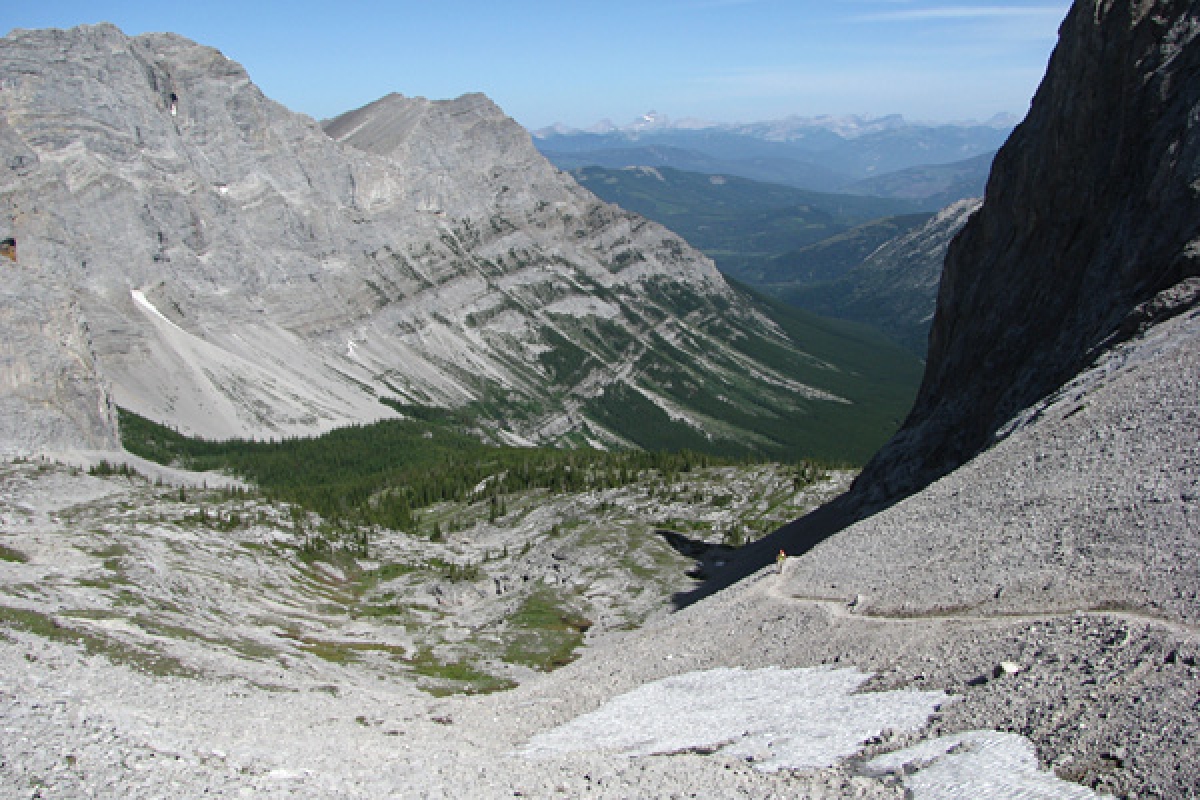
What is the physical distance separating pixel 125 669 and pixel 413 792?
20.3 m

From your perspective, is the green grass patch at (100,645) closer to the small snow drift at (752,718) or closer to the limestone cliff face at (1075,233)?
the small snow drift at (752,718)

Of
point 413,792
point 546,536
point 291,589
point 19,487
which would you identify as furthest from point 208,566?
point 413,792

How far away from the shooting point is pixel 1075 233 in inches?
2699

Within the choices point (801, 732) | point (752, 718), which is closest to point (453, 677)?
point (752, 718)

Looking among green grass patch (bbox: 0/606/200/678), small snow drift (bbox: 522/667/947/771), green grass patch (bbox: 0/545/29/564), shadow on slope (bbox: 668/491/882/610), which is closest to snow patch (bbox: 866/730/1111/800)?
small snow drift (bbox: 522/667/947/771)

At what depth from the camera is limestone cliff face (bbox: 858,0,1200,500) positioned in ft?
192

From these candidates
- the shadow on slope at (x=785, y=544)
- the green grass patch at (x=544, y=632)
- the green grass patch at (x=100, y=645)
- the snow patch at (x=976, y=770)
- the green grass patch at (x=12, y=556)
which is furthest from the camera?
the shadow on slope at (x=785, y=544)

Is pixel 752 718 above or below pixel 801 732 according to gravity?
below

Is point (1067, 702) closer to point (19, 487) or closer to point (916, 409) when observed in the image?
point (916, 409)

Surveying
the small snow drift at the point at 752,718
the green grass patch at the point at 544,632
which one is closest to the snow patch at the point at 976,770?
the small snow drift at the point at 752,718

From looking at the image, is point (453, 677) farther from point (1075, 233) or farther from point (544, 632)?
point (1075, 233)

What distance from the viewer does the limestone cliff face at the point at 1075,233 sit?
192 ft

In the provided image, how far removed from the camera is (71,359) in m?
150

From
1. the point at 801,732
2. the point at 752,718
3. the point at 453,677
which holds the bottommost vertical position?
the point at 453,677
